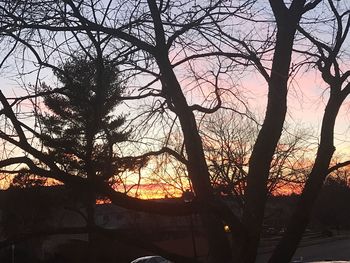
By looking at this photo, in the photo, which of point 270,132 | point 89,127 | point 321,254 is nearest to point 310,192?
point 270,132

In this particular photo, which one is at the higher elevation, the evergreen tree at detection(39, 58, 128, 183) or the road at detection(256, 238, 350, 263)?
the evergreen tree at detection(39, 58, 128, 183)

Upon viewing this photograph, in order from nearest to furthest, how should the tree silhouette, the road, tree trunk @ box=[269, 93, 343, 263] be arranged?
Answer: the tree silhouette → tree trunk @ box=[269, 93, 343, 263] → the road

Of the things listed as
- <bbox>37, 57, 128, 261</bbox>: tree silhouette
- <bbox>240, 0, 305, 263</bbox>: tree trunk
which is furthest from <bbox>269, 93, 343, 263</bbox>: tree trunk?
<bbox>37, 57, 128, 261</bbox>: tree silhouette

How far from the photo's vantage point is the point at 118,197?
13.6 ft

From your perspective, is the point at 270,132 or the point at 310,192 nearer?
the point at 270,132

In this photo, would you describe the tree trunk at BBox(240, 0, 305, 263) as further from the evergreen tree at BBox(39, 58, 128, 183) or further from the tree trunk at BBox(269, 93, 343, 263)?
the evergreen tree at BBox(39, 58, 128, 183)

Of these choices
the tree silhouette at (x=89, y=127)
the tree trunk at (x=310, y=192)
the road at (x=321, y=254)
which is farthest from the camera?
the road at (x=321, y=254)

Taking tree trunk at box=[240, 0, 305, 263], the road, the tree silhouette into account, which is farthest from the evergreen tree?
the road

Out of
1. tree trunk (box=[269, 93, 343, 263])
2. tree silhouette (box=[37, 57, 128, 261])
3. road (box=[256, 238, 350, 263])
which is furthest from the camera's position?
road (box=[256, 238, 350, 263])

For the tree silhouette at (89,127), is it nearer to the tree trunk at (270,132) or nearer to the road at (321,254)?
Answer: the tree trunk at (270,132)

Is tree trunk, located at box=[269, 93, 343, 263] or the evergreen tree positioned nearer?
the evergreen tree

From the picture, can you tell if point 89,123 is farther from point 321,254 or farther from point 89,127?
point 321,254

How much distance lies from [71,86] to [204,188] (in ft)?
4.82

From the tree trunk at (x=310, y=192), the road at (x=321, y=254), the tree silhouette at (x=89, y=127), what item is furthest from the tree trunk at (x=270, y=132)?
the road at (x=321, y=254)
